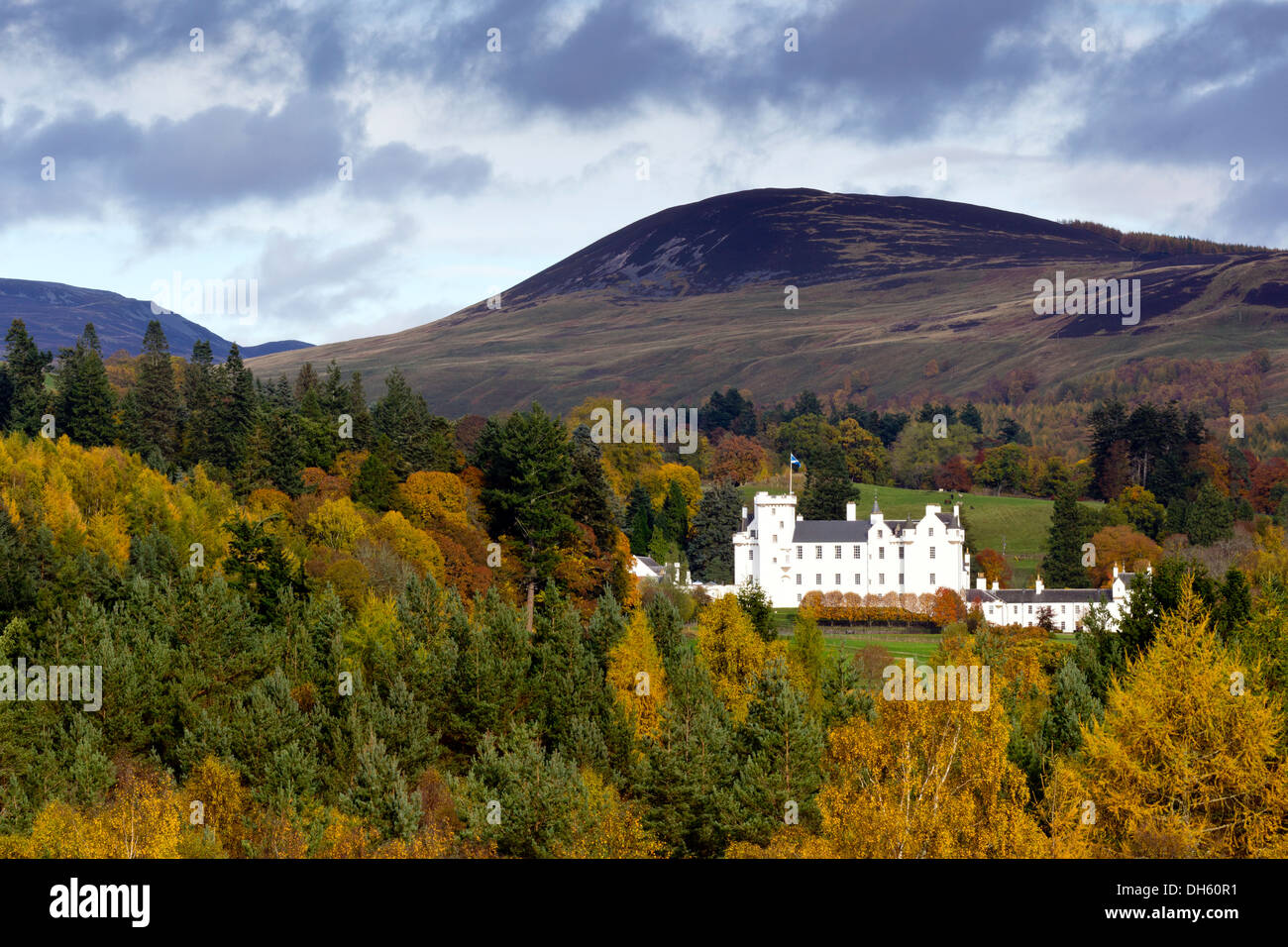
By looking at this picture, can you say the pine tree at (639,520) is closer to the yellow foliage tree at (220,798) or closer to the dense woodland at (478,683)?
the dense woodland at (478,683)

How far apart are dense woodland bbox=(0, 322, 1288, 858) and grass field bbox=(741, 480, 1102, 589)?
32.6m

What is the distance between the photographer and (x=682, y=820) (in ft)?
167

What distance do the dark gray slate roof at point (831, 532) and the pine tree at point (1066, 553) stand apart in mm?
17684

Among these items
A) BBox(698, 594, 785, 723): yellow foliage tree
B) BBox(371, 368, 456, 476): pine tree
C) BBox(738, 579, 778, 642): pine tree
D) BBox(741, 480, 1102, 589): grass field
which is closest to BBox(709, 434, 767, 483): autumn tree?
BBox(741, 480, 1102, 589): grass field

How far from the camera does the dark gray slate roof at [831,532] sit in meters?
138

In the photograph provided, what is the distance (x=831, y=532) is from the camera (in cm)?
13812

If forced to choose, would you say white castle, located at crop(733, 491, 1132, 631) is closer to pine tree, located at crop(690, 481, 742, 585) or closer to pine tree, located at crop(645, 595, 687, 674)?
pine tree, located at crop(690, 481, 742, 585)

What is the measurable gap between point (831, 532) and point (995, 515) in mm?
35973

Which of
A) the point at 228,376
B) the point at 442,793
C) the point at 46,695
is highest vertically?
the point at 228,376

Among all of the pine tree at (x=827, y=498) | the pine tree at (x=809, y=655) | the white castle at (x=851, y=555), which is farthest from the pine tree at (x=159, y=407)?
the pine tree at (x=827, y=498)
